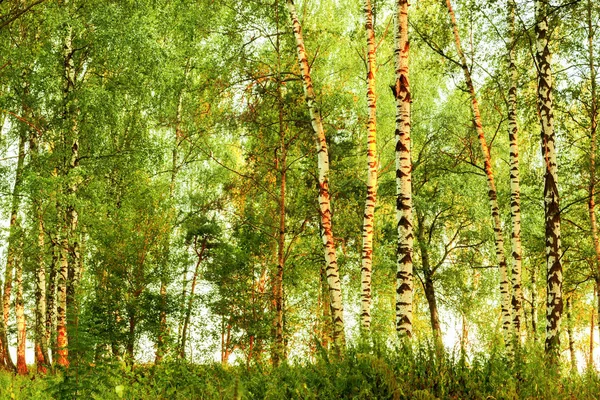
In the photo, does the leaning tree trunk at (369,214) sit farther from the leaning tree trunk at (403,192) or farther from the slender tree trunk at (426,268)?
the slender tree trunk at (426,268)

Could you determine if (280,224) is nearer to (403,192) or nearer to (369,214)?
(369,214)

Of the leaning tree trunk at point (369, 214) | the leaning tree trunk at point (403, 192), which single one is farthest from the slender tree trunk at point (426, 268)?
the leaning tree trunk at point (403, 192)

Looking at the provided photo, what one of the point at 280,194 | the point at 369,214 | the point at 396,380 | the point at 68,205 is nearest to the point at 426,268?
the point at 280,194

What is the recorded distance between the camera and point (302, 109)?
15211mm

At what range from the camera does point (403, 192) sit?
26.3ft

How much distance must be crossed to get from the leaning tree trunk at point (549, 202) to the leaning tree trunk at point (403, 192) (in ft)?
7.97

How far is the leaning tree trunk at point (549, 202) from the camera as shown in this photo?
8.66 metres

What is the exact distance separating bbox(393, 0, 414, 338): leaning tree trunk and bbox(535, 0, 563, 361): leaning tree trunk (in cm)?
243

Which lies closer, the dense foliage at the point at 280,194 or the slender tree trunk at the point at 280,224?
the dense foliage at the point at 280,194

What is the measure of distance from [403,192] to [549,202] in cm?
273

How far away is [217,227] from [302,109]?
865 cm

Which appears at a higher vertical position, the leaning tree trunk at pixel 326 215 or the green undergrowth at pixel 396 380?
the leaning tree trunk at pixel 326 215

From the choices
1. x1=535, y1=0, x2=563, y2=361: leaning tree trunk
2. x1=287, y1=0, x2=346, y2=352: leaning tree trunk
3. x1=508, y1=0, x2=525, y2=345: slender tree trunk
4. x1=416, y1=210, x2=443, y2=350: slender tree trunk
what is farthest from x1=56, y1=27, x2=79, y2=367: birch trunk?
x1=416, y1=210, x2=443, y2=350: slender tree trunk

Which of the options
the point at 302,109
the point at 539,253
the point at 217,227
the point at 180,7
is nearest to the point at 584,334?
the point at 539,253
